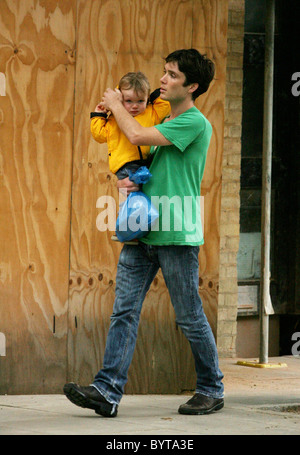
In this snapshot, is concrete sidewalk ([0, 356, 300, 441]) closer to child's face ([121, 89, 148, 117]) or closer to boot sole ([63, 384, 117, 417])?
boot sole ([63, 384, 117, 417])

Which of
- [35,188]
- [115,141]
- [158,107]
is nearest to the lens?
[115,141]

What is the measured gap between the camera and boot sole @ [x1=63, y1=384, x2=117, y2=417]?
18.6ft

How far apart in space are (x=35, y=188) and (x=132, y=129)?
1.16 meters

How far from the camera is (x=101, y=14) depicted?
6664 millimetres

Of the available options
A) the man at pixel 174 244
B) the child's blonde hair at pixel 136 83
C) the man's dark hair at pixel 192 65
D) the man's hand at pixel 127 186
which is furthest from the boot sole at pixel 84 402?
the man's dark hair at pixel 192 65

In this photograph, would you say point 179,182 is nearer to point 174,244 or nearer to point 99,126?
point 174,244

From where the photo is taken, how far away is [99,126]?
5836 mm

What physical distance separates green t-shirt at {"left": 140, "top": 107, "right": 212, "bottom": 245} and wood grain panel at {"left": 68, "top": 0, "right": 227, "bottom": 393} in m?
0.89

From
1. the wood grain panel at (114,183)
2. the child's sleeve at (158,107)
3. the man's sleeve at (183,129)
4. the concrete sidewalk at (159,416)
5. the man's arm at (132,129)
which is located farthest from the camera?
the wood grain panel at (114,183)

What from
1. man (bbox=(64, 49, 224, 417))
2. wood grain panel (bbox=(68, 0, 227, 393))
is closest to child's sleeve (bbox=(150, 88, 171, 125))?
man (bbox=(64, 49, 224, 417))

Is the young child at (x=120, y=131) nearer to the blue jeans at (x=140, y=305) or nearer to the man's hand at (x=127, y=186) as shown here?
the man's hand at (x=127, y=186)

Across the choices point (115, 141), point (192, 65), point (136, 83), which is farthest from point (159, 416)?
point (192, 65)

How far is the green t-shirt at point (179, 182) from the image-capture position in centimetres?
578

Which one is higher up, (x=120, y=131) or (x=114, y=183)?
(x=120, y=131)
